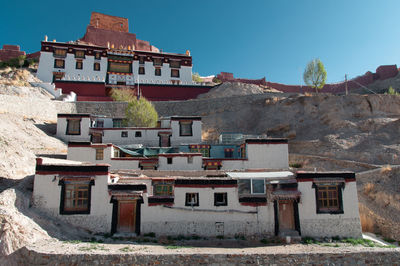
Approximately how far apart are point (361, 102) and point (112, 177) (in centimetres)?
2869

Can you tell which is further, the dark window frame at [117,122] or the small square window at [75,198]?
the dark window frame at [117,122]

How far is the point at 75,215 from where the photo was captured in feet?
46.5

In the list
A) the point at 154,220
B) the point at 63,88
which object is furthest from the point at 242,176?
the point at 63,88

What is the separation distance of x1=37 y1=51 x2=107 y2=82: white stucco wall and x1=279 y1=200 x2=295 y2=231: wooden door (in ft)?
106

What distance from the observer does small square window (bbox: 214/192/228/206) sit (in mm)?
15000

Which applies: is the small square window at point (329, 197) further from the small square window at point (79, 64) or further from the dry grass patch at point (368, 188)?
the small square window at point (79, 64)

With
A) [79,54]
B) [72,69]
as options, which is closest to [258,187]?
[72,69]

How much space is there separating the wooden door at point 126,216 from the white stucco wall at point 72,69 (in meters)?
28.9

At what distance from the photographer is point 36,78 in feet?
130

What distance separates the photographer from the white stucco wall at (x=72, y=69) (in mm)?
41000

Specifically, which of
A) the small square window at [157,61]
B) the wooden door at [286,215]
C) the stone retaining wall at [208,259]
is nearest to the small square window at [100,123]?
the small square window at [157,61]

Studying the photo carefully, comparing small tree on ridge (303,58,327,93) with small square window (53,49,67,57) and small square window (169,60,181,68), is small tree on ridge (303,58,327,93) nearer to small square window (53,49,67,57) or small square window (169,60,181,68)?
small square window (169,60,181,68)

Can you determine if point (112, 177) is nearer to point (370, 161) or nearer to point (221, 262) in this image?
point (221, 262)

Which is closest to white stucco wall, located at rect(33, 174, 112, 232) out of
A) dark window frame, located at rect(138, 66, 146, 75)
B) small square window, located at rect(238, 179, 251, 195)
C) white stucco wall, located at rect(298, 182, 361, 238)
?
small square window, located at rect(238, 179, 251, 195)
